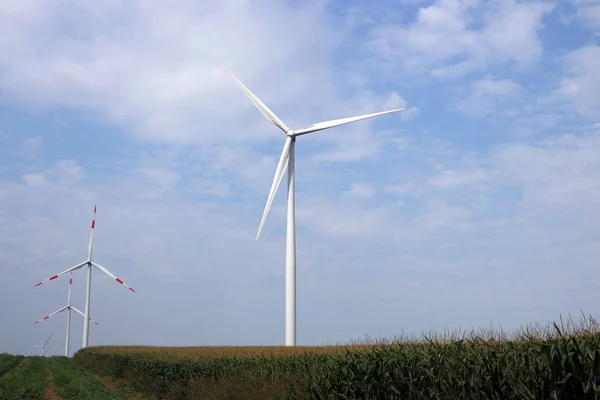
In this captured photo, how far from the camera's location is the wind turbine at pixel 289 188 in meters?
41.2

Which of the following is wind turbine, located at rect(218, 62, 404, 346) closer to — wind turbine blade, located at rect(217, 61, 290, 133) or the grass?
wind turbine blade, located at rect(217, 61, 290, 133)

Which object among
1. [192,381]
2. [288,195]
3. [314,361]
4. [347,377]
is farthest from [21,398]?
[288,195]

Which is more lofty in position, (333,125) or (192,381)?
(333,125)

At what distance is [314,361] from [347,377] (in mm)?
5891

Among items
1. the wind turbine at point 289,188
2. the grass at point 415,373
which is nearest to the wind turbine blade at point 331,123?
the wind turbine at point 289,188

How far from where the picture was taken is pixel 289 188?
44844 mm

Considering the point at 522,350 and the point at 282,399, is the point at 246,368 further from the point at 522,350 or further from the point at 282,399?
the point at 522,350

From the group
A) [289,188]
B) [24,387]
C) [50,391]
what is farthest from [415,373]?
[289,188]

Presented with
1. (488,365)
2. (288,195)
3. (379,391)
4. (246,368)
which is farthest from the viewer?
(288,195)

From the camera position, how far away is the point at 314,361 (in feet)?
73.4

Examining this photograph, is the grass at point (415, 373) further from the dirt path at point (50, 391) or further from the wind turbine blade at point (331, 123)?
the wind turbine blade at point (331, 123)

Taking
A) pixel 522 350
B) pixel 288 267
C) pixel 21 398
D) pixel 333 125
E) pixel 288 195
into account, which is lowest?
pixel 21 398

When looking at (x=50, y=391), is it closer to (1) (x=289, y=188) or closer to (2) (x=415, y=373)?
(1) (x=289, y=188)

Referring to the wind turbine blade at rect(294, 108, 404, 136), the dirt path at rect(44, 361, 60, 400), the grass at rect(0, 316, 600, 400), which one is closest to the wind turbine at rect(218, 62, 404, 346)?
the wind turbine blade at rect(294, 108, 404, 136)
